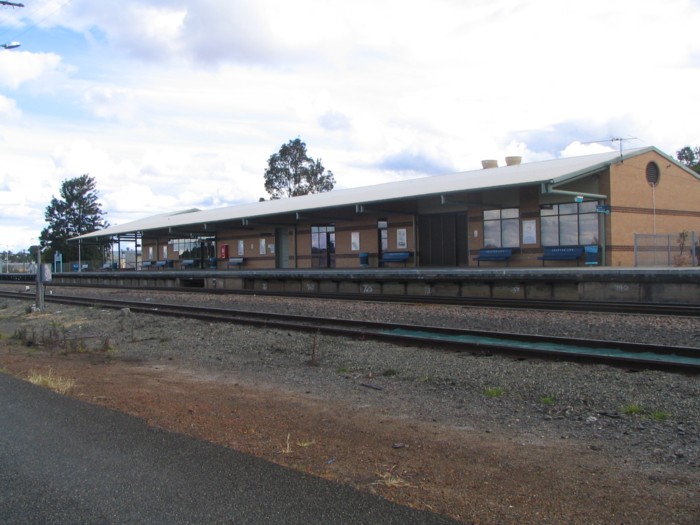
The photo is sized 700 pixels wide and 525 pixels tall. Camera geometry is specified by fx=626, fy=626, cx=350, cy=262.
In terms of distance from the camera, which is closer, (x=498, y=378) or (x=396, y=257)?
(x=498, y=378)

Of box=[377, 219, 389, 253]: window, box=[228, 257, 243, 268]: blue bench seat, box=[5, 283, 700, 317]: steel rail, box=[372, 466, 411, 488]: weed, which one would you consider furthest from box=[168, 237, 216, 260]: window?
box=[372, 466, 411, 488]: weed

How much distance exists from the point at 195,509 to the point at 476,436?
119 inches

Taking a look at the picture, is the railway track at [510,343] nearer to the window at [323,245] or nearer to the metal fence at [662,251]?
the metal fence at [662,251]

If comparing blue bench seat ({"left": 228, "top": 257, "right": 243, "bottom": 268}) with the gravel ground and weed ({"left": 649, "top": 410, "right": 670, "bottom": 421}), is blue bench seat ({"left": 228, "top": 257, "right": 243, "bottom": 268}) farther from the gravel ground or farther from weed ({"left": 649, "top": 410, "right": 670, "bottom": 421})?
weed ({"left": 649, "top": 410, "right": 670, "bottom": 421})

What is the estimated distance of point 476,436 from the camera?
6207mm

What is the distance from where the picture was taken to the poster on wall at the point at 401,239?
Answer: 37406 millimetres

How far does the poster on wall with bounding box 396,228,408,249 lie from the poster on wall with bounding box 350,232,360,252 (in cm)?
326

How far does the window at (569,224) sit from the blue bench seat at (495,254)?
5.96 feet

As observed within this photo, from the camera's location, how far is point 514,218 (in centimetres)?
3241

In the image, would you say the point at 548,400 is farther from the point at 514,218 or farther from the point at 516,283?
the point at 514,218

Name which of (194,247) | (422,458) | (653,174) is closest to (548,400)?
(422,458)

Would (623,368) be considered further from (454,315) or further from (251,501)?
(454,315)

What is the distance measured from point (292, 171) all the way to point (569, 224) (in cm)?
5759

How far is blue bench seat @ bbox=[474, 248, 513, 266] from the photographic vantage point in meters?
31.8
